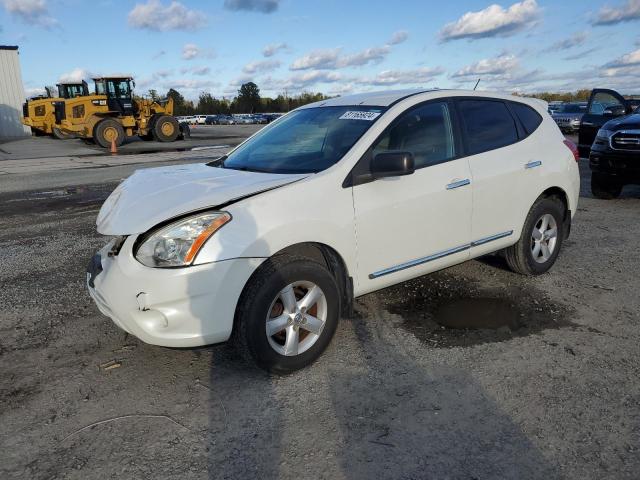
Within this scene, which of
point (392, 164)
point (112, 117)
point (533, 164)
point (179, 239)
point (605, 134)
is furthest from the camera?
point (112, 117)

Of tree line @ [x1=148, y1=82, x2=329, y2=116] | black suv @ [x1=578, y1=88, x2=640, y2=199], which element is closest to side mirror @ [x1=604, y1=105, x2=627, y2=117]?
black suv @ [x1=578, y1=88, x2=640, y2=199]

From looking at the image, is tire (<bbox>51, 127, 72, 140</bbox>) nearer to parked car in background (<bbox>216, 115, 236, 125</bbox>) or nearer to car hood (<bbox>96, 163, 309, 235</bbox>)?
car hood (<bbox>96, 163, 309, 235</bbox>)

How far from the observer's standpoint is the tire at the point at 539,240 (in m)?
4.74

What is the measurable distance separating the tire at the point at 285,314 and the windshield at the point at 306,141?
758 mm

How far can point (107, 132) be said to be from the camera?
22.6m

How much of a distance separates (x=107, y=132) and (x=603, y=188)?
19.9 meters

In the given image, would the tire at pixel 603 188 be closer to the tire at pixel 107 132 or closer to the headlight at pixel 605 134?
the headlight at pixel 605 134

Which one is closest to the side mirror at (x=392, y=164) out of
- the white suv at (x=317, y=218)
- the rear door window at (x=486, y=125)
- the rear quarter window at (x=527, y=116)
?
the white suv at (x=317, y=218)

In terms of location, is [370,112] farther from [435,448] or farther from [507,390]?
[435,448]

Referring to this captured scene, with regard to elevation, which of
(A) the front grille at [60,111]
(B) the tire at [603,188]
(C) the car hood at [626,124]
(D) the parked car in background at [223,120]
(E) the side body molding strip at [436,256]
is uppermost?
(D) the parked car in background at [223,120]

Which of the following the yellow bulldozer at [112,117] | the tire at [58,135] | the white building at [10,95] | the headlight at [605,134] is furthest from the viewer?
the white building at [10,95]

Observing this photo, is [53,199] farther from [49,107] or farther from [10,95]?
[10,95]

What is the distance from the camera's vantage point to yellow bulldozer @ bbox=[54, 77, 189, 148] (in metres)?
22.8

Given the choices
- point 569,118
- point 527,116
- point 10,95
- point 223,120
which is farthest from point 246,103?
point 527,116
